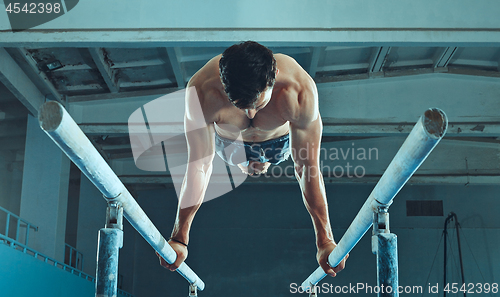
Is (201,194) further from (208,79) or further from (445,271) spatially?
(445,271)

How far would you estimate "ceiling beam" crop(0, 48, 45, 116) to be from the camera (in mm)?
6777

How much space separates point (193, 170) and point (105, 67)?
4954 mm

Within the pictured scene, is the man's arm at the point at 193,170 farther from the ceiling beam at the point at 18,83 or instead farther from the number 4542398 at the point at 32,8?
the ceiling beam at the point at 18,83

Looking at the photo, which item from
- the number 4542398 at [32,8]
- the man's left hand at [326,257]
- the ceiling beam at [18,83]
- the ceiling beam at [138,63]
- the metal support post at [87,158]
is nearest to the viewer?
the metal support post at [87,158]

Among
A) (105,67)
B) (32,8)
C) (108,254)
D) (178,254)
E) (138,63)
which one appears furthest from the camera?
(138,63)

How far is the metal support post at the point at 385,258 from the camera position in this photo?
7.00 ft

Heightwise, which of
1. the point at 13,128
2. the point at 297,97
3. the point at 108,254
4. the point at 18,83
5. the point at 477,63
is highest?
the point at 477,63

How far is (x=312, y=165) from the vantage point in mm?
3123

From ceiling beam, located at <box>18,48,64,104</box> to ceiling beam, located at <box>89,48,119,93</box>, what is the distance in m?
0.93

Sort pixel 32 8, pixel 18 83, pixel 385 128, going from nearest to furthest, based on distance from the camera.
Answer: pixel 32 8 < pixel 18 83 < pixel 385 128

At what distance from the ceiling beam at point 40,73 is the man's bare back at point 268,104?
4.85m
